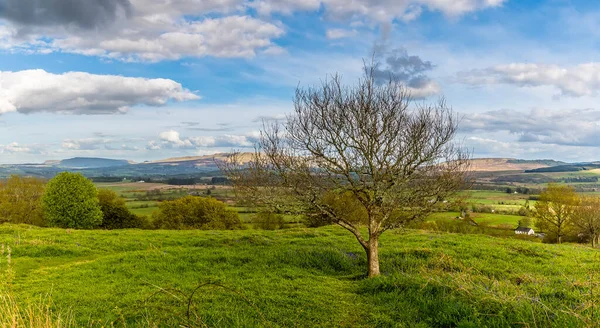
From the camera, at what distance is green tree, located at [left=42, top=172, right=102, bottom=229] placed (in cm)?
4528

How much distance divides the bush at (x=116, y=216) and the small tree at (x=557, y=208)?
5731 cm

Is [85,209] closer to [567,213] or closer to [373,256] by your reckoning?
[373,256]

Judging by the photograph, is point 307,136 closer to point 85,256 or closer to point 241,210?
point 85,256

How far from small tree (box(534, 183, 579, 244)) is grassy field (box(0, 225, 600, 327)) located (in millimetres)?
31867

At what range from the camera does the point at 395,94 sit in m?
14.7

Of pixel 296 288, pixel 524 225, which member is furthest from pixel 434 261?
pixel 524 225

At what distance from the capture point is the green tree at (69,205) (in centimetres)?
4528

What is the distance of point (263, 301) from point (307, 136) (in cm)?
700

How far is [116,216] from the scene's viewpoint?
53938 mm

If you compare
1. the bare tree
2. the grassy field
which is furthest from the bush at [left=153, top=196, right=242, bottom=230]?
the bare tree

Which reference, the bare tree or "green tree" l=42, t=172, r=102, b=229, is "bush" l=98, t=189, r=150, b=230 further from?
the bare tree

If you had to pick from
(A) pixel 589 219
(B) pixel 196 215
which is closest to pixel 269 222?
(B) pixel 196 215

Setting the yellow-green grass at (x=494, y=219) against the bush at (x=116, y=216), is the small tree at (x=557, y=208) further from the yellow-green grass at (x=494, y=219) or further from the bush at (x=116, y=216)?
the bush at (x=116, y=216)

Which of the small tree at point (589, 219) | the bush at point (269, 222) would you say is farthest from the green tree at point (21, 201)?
the small tree at point (589, 219)
